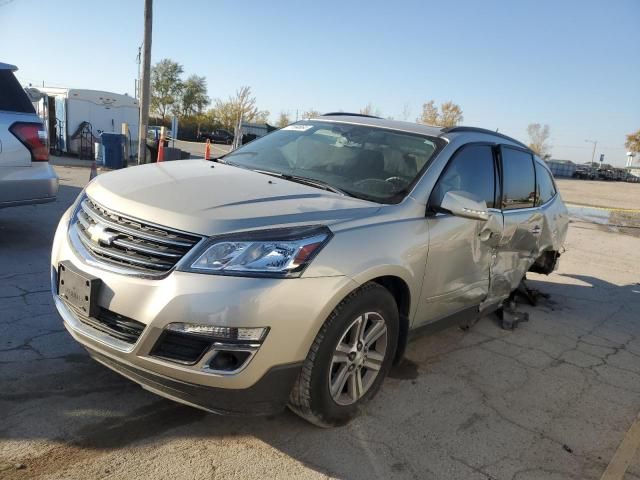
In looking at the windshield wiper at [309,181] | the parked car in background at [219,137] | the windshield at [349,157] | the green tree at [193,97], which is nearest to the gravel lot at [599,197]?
the windshield at [349,157]

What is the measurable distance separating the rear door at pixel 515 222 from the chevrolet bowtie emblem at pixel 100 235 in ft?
9.44

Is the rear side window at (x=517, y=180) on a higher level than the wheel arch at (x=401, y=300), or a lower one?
higher

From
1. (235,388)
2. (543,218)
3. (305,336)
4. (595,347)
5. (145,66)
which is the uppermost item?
(145,66)

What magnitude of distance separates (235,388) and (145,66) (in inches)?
554

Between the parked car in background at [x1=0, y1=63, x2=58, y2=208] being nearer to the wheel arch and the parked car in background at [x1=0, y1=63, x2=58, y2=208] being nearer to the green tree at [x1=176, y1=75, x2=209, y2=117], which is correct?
the wheel arch

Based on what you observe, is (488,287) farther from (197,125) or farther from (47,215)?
(197,125)

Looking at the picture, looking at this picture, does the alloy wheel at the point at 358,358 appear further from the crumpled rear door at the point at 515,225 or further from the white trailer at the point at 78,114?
the white trailer at the point at 78,114

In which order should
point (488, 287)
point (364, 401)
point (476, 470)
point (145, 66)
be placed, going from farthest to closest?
1. point (145, 66)
2. point (488, 287)
3. point (364, 401)
4. point (476, 470)

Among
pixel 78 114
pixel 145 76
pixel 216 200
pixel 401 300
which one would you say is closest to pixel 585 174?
pixel 78 114

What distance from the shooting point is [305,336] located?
2469mm

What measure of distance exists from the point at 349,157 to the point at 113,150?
1326 centimetres

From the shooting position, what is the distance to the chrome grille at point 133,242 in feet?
7.91

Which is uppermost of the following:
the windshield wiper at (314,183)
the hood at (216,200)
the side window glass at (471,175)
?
the side window glass at (471,175)

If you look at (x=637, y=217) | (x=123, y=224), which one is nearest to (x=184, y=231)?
(x=123, y=224)
